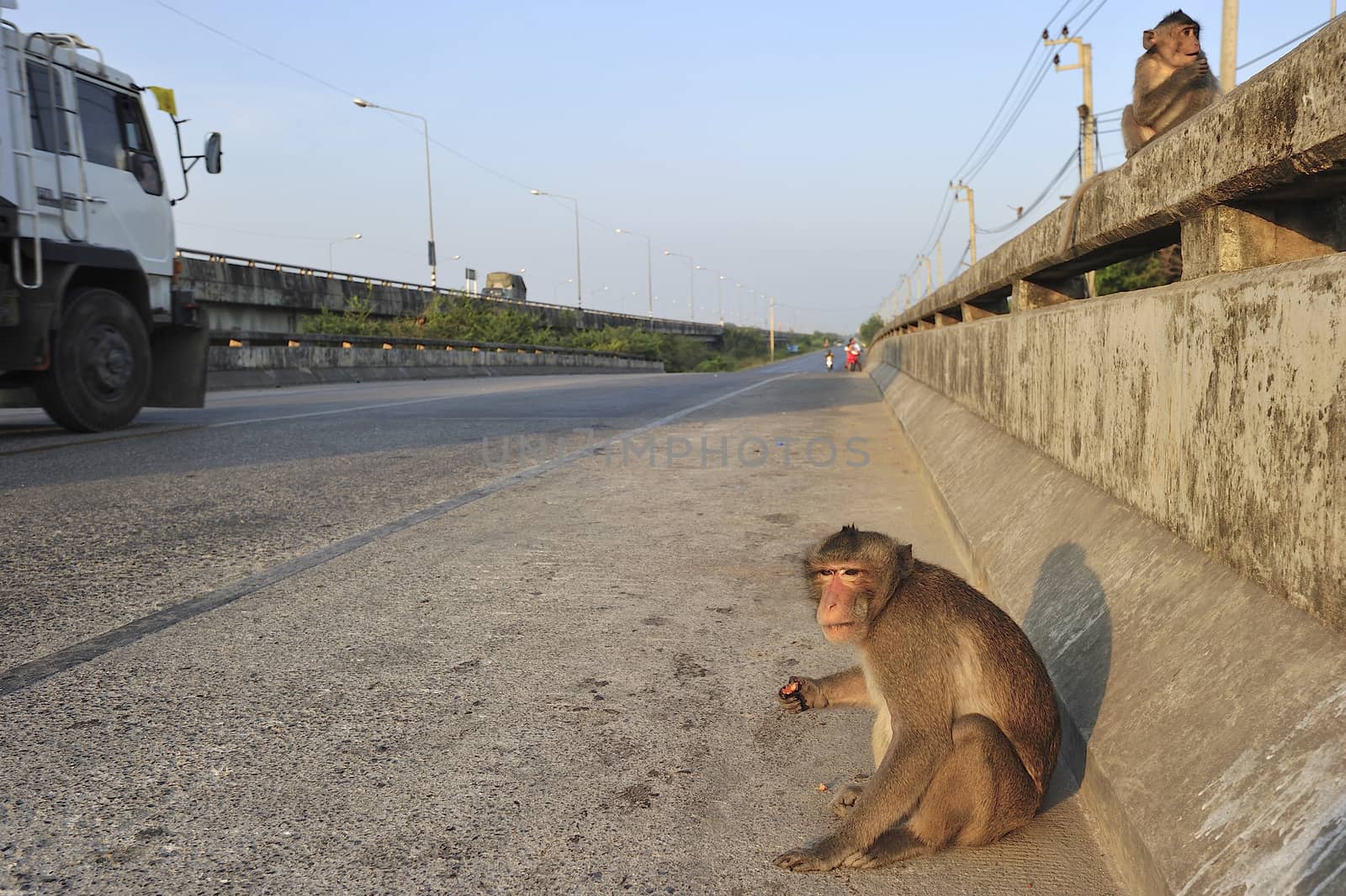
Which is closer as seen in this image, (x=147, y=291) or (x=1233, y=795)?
(x=1233, y=795)

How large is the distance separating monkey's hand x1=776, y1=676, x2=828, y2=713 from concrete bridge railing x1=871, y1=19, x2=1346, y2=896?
62 centimetres

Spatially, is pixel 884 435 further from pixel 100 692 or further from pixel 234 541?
pixel 100 692

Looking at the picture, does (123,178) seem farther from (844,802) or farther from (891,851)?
(891,851)

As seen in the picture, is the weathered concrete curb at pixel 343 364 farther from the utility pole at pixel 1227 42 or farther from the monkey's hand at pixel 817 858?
the monkey's hand at pixel 817 858

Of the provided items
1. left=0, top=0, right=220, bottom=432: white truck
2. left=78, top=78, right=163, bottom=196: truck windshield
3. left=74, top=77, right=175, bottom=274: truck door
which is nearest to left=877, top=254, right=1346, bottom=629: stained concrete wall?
left=0, top=0, right=220, bottom=432: white truck

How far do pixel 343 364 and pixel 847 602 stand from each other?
24.8m

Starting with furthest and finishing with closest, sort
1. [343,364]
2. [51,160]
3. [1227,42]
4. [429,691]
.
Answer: [343,364] → [1227,42] → [51,160] → [429,691]

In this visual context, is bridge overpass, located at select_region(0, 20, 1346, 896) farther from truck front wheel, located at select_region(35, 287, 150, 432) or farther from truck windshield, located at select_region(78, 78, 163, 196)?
truck windshield, located at select_region(78, 78, 163, 196)

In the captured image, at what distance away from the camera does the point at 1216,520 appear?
235 centimetres

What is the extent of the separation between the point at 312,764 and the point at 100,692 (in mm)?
896

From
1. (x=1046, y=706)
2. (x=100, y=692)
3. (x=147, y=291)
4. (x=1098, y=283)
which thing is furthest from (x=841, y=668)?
(x=1098, y=283)

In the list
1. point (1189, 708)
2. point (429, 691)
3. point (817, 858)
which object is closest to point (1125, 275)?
point (429, 691)

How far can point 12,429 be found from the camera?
10.3 m

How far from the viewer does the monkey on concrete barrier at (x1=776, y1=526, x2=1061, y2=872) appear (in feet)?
6.80
